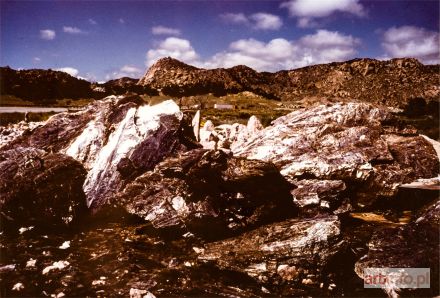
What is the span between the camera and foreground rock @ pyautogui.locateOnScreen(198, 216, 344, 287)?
303 inches

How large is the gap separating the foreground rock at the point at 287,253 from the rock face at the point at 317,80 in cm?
9124

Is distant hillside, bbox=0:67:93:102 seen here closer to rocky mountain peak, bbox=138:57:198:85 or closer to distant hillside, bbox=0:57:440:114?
distant hillside, bbox=0:57:440:114

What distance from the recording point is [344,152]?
429 inches

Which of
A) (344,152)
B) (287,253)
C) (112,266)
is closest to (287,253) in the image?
(287,253)

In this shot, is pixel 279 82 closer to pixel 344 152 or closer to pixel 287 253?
pixel 344 152

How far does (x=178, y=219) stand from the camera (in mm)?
9250

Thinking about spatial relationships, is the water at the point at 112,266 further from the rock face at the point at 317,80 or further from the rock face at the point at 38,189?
the rock face at the point at 317,80

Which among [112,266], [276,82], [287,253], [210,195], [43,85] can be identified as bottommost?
[112,266]

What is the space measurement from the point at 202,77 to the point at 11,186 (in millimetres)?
146337

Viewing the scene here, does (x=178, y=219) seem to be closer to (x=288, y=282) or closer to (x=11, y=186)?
(x=288, y=282)

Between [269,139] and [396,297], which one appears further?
[269,139]

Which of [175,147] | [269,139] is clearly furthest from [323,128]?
[175,147]

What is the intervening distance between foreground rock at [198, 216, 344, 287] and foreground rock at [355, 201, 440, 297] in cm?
80

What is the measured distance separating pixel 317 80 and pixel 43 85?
11857 cm
